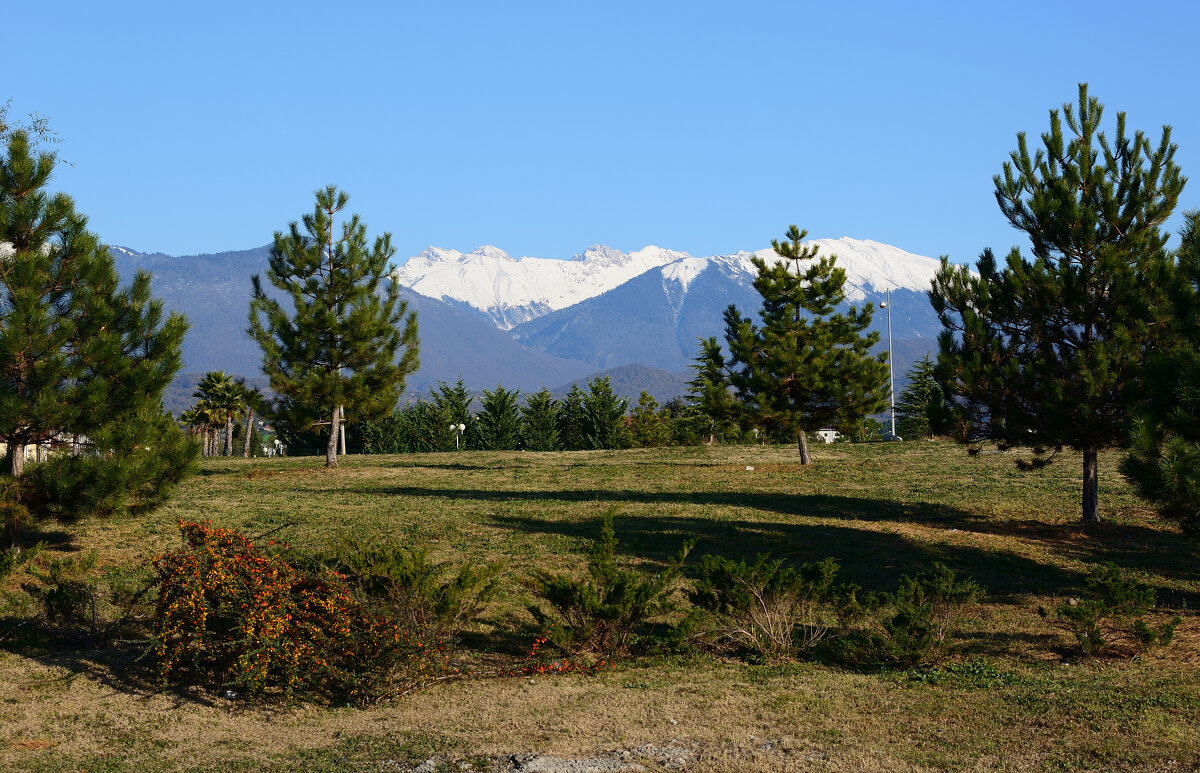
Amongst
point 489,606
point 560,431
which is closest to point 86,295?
point 489,606

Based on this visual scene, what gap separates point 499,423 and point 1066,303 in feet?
136

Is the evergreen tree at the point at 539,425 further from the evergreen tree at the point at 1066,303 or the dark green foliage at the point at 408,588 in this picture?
the dark green foliage at the point at 408,588

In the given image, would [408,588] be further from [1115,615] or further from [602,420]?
[602,420]

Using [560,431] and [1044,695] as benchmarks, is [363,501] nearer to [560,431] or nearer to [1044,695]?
[1044,695]

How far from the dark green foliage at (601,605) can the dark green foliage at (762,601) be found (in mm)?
577

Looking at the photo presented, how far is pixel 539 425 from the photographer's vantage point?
58.8 m

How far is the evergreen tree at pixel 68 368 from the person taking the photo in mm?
13555

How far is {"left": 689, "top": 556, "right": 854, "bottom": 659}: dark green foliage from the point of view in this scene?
11172 millimetres

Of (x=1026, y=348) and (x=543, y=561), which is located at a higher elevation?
(x=1026, y=348)

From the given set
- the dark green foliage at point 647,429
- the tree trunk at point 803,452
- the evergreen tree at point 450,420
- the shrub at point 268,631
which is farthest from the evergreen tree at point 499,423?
the shrub at point 268,631

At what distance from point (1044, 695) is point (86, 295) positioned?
13.3 metres

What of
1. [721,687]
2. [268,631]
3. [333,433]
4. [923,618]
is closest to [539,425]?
[333,433]

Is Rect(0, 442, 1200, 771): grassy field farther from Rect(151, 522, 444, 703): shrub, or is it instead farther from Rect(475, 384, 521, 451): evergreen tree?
Rect(475, 384, 521, 451): evergreen tree

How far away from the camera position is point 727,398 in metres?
31.5
